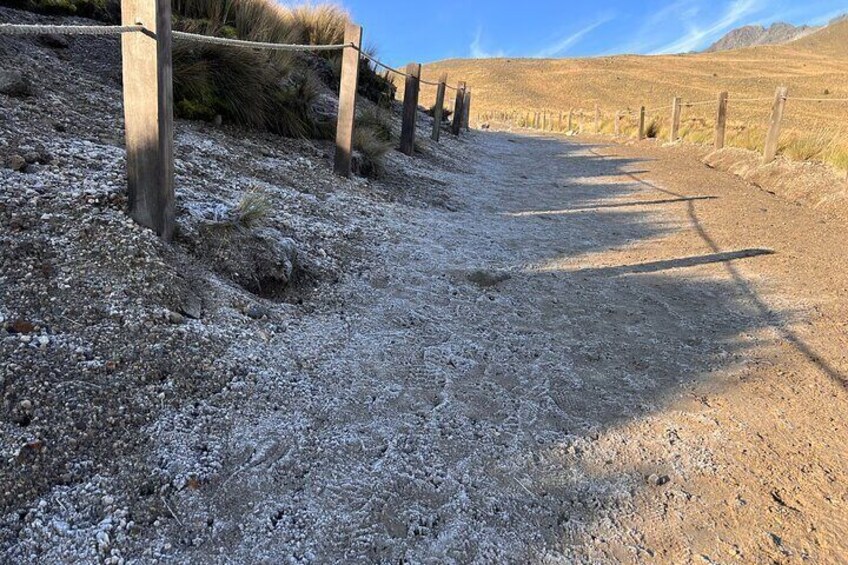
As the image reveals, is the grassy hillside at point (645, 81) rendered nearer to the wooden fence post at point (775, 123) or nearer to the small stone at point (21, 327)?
the wooden fence post at point (775, 123)

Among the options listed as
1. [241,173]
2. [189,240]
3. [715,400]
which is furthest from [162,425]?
[241,173]

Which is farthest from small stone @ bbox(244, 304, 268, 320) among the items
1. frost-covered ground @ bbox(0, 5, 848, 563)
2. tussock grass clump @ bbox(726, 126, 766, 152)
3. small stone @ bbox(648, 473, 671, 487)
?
tussock grass clump @ bbox(726, 126, 766, 152)

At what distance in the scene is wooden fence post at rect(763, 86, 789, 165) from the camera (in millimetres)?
9338

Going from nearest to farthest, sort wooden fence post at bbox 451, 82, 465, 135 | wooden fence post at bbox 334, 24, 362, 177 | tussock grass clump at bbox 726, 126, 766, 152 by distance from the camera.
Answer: wooden fence post at bbox 334, 24, 362, 177, tussock grass clump at bbox 726, 126, 766, 152, wooden fence post at bbox 451, 82, 465, 135

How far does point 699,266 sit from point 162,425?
430 cm

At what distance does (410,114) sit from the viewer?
8.57 meters

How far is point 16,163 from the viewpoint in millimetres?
2898

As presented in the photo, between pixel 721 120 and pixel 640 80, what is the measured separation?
52.9 m

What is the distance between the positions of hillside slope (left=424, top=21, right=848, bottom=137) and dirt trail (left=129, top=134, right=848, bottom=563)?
112ft

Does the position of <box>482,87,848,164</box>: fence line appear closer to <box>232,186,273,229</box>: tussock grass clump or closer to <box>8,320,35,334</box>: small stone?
<box>232,186,273,229</box>: tussock grass clump

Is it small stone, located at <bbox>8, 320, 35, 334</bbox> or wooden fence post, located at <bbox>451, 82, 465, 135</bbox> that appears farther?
wooden fence post, located at <bbox>451, 82, 465, 135</bbox>

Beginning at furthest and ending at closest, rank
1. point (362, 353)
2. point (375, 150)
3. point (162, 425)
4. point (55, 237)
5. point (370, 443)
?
1. point (375, 150)
2. point (362, 353)
3. point (55, 237)
4. point (370, 443)
5. point (162, 425)

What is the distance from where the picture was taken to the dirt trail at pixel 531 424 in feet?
5.96

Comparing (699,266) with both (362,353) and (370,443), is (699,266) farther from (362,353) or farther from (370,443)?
(370,443)
